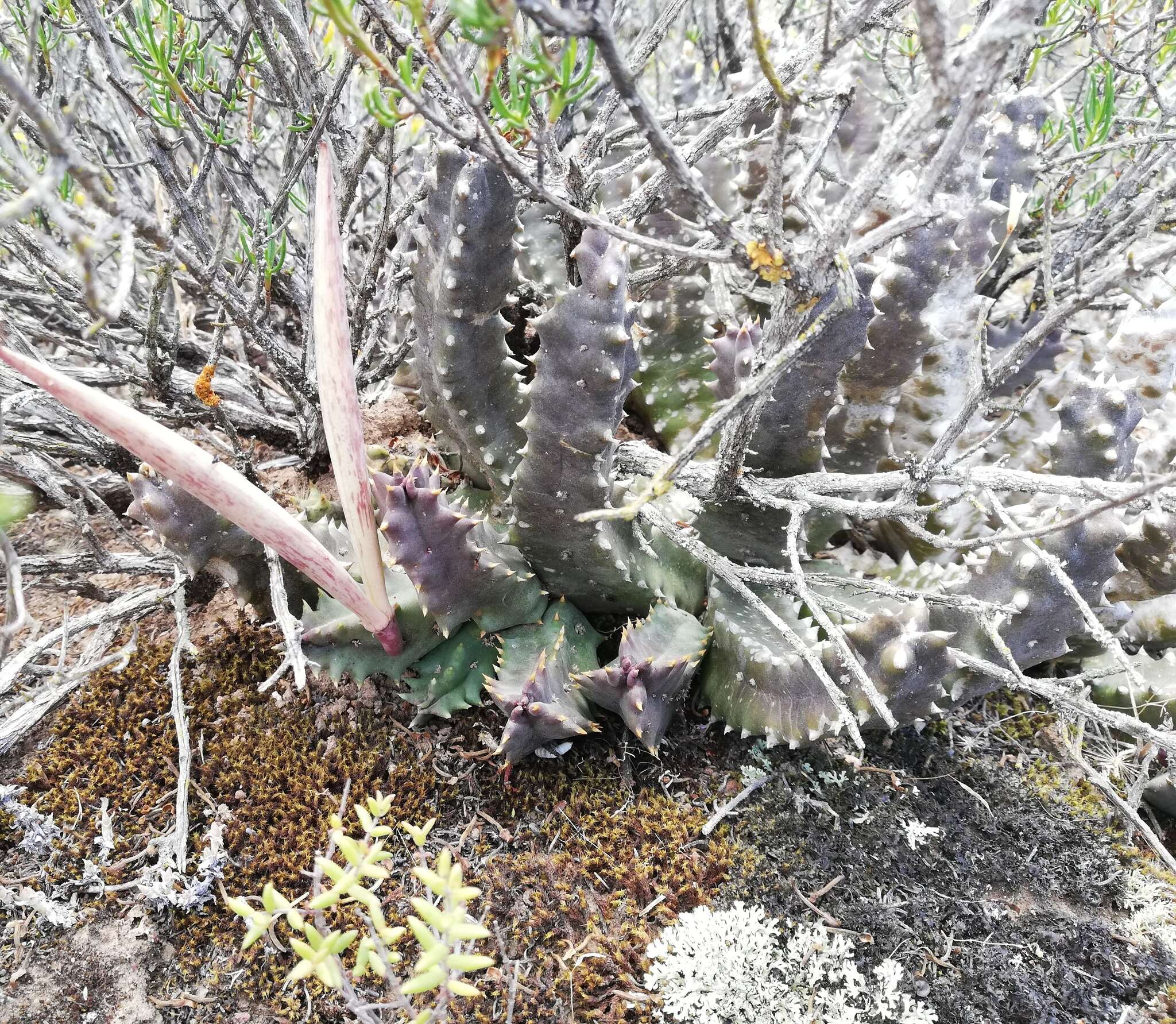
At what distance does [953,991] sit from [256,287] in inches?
76.5

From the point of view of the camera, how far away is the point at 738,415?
1292 mm

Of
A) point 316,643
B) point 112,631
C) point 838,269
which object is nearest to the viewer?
point 838,269

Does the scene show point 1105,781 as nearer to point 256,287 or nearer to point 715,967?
point 715,967

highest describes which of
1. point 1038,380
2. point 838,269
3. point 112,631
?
point 838,269

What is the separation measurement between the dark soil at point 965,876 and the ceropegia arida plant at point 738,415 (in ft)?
0.63

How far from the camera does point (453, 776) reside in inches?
62.9

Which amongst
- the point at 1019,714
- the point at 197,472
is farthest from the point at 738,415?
the point at 1019,714

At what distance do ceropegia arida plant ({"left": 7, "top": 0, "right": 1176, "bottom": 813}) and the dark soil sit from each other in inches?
7.5

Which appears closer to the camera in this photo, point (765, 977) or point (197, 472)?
point (197, 472)

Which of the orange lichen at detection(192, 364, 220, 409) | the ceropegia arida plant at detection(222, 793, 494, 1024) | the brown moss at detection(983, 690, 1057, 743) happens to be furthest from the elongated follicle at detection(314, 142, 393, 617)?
the brown moss at detection(983, 690, 1057, 743)

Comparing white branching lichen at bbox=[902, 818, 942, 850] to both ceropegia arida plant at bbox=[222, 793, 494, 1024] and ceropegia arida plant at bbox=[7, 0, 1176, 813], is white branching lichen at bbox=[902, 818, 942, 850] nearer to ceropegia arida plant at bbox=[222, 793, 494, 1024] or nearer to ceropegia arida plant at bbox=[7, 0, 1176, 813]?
ceropegia arida plant at bbox=[7, 0, 1176, 813]

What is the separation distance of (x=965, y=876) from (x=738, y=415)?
3.34 ft

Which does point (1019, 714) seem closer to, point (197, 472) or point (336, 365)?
point (336, 365)

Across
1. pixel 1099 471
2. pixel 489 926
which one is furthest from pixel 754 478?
pixel 489 926
